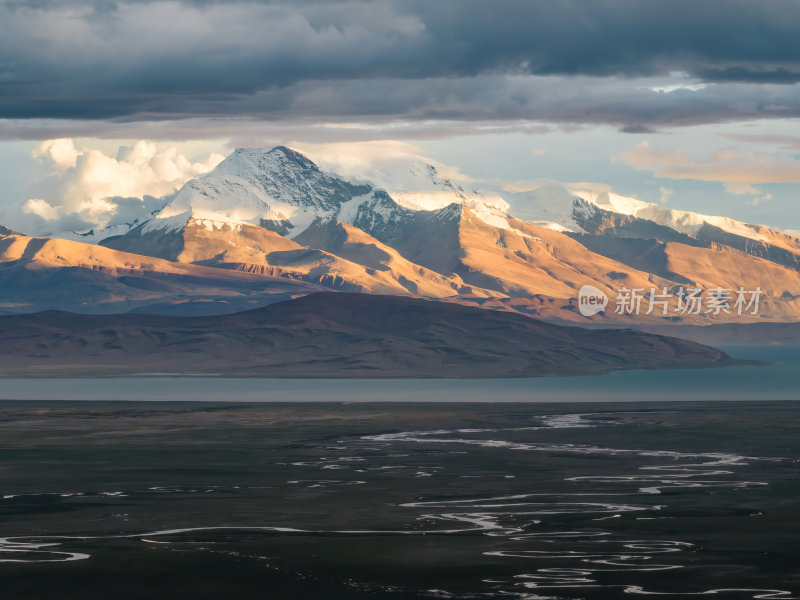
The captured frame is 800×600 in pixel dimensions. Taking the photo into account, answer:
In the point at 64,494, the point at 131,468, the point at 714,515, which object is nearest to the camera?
the point at 714,515

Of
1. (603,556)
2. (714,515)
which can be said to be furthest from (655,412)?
(603,556)

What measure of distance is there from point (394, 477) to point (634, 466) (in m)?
20.5

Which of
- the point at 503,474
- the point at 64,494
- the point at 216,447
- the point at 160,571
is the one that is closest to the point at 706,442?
the point at 503,474

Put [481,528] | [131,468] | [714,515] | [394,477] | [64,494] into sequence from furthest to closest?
[131,468] → [394,477] → [64,494] → [714,515] → [481,528]

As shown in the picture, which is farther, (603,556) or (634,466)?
(634,466)

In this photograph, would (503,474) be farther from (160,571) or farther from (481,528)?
(160,571)

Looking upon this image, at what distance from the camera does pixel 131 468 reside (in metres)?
106

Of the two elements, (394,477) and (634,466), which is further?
(634,466)

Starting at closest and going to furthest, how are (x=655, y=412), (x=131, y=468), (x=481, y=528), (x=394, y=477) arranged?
(x=481, y=528) < (x=394, y=477) < (x=131, y=468) < (x=655, y=412)

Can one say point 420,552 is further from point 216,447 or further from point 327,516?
point 216,447

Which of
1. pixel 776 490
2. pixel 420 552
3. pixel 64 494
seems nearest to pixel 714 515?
pixel 776 490

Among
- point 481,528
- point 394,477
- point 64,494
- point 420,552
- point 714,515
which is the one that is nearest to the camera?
point 420,552

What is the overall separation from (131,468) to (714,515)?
47.3m

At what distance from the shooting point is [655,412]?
559ft
